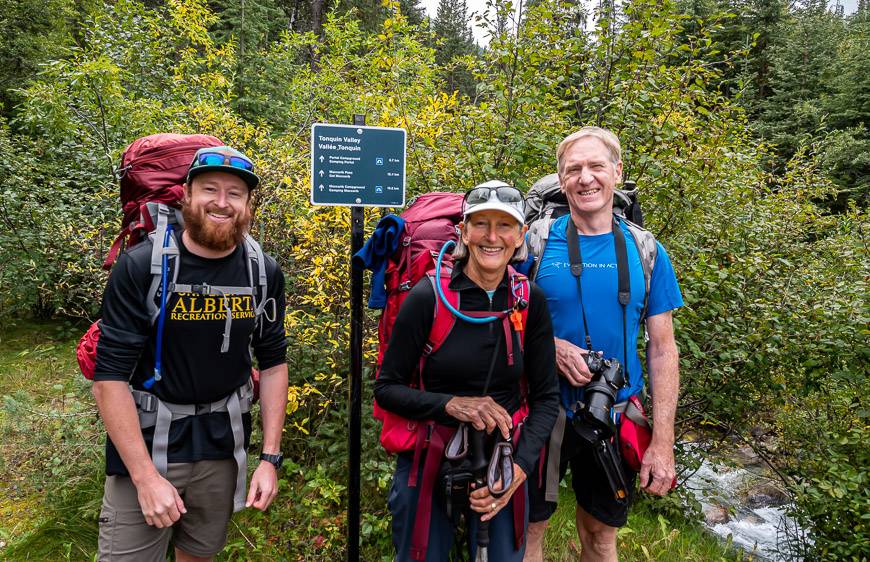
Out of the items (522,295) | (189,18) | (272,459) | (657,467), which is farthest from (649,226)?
(189,18)

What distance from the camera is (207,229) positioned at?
197 cm

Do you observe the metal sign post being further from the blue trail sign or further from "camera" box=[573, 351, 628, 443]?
"camera" box=[573, 351, 628, 443]

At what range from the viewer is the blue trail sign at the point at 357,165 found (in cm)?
276

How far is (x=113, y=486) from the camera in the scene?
197 centimetres

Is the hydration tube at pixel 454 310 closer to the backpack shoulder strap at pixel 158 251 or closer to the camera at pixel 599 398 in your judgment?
the camera at pixel 599 398

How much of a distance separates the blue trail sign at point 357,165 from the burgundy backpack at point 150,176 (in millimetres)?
691

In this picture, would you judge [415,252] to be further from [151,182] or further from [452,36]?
[452,36]

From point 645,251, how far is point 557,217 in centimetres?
48

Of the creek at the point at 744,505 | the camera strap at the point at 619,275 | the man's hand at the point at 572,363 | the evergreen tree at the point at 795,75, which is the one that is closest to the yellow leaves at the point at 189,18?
the camera strap at the point at 619,275

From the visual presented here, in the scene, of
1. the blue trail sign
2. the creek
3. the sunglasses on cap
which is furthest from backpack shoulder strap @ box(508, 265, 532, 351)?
the creek

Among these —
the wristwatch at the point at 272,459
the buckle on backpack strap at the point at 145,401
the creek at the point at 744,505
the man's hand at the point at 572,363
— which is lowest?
the creek at the point at 744,505

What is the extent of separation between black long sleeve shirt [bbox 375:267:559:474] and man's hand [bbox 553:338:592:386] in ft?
0.41

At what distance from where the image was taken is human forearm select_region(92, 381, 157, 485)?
6.03ft

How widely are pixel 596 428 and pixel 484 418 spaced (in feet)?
2.09
